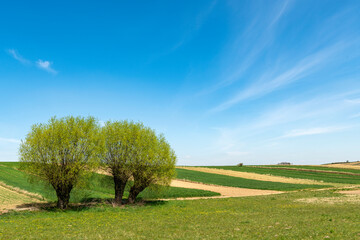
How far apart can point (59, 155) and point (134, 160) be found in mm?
11457

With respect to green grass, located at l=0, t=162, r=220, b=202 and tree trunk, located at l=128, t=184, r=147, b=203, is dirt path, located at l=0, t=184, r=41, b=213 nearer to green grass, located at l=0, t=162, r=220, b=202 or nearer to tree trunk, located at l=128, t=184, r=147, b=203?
green grass, located at l=0, t=162, r=220, b=202

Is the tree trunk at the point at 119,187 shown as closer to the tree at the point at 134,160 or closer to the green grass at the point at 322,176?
the tree at the point at 134,160

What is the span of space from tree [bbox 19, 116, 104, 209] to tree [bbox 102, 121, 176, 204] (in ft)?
11.8

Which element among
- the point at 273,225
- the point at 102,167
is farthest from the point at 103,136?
the point at 273,225

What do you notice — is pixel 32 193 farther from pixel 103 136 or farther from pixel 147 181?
pixel 147 181

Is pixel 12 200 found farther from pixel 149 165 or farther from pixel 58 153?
pixel 149 165

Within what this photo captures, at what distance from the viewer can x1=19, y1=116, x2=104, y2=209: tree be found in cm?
3753

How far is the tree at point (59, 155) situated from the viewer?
123ft

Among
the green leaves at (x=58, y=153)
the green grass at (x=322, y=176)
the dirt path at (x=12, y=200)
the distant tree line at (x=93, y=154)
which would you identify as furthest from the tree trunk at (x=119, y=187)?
the green grass at (x=322, y=176)

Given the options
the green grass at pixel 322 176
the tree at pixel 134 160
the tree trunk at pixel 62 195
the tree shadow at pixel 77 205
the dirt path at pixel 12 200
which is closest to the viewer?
the tree shadow at pixel 77 205

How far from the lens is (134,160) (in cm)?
4222

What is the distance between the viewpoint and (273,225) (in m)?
23.9

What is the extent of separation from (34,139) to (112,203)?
15.7 m

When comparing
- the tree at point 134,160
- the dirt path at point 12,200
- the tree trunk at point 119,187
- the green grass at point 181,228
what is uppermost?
the tree at point 134,160
